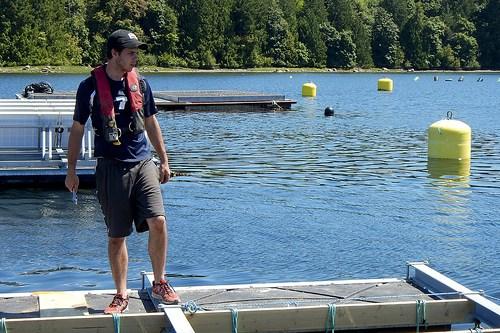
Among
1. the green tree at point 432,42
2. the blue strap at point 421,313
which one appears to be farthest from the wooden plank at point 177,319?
the green tree at point 432,42

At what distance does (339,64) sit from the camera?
155m

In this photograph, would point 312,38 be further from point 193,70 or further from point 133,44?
point 133,44

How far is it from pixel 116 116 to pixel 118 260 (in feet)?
4.26

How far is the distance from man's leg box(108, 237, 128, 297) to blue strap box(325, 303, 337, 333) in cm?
186

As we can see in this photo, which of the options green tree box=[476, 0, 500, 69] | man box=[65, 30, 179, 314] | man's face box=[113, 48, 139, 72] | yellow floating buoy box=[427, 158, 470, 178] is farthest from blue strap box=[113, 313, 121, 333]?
green tree box=[476, 0, 500, 69]

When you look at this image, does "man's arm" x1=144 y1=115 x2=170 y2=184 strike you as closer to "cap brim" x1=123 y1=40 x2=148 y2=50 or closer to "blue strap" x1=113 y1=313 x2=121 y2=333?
"cap brim" x1=123 y1=40 x2=148 y2=50

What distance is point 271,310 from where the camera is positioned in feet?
29.3

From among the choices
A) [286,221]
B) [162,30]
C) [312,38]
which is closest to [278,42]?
[312,38]

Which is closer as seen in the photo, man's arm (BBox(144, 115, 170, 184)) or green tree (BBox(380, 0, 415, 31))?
man's arm (BBox(144, 115, 170, 184))

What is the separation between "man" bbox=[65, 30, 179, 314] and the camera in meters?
8.60

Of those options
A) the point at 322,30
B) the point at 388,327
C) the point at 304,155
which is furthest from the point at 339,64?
the point at 388,327

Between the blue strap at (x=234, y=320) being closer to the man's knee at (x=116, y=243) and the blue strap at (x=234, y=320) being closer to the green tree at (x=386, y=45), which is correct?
the man's knee at (x=116, y=243)

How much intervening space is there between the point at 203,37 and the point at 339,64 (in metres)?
26.6

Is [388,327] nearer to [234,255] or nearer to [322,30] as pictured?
[234,255]
